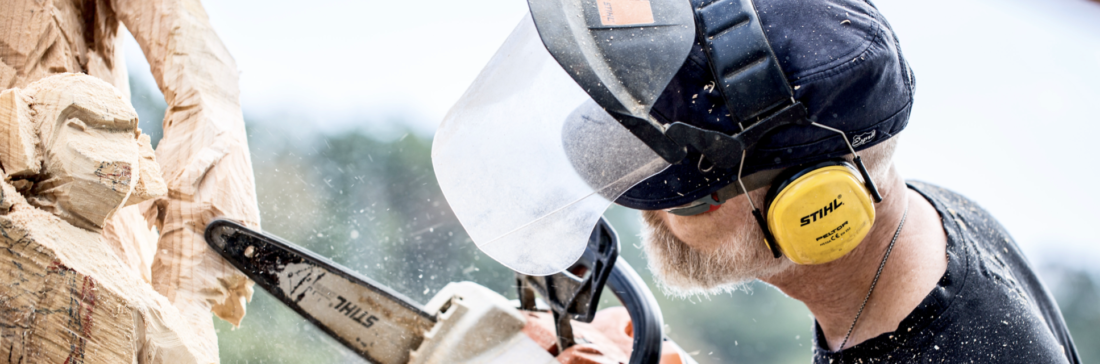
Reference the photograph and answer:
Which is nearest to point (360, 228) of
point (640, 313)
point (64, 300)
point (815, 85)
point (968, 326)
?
point (640, 313)

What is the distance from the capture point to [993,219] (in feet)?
6.49

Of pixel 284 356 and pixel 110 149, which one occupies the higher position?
pixel 110 149

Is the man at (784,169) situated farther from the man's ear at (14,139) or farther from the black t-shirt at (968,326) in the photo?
the man's ear at (14,139)

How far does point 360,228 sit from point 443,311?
4.62ft

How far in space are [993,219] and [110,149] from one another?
241cm

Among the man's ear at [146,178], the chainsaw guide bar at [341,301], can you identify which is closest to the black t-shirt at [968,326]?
the chainsaw guide bar at [341,301]

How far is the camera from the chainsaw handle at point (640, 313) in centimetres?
153

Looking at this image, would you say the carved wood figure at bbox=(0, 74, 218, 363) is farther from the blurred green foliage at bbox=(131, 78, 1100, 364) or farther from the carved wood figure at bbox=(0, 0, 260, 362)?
the blurred green foliage at bbox=(131, 78, 1100, 364)

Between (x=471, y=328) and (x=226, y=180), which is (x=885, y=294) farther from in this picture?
(x=226, y=180)

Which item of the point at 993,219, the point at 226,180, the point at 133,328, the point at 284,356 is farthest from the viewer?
the point at 284,356

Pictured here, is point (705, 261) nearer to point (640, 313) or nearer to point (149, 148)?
point (640, 313)

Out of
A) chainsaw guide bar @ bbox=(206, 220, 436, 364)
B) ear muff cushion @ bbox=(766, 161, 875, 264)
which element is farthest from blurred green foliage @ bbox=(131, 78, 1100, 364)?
ear muff cushion @ bbox=(766, 161, 875, 264)

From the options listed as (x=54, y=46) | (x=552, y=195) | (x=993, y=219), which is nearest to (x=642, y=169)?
(x=552, y=195)

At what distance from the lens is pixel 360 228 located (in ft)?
9.51
